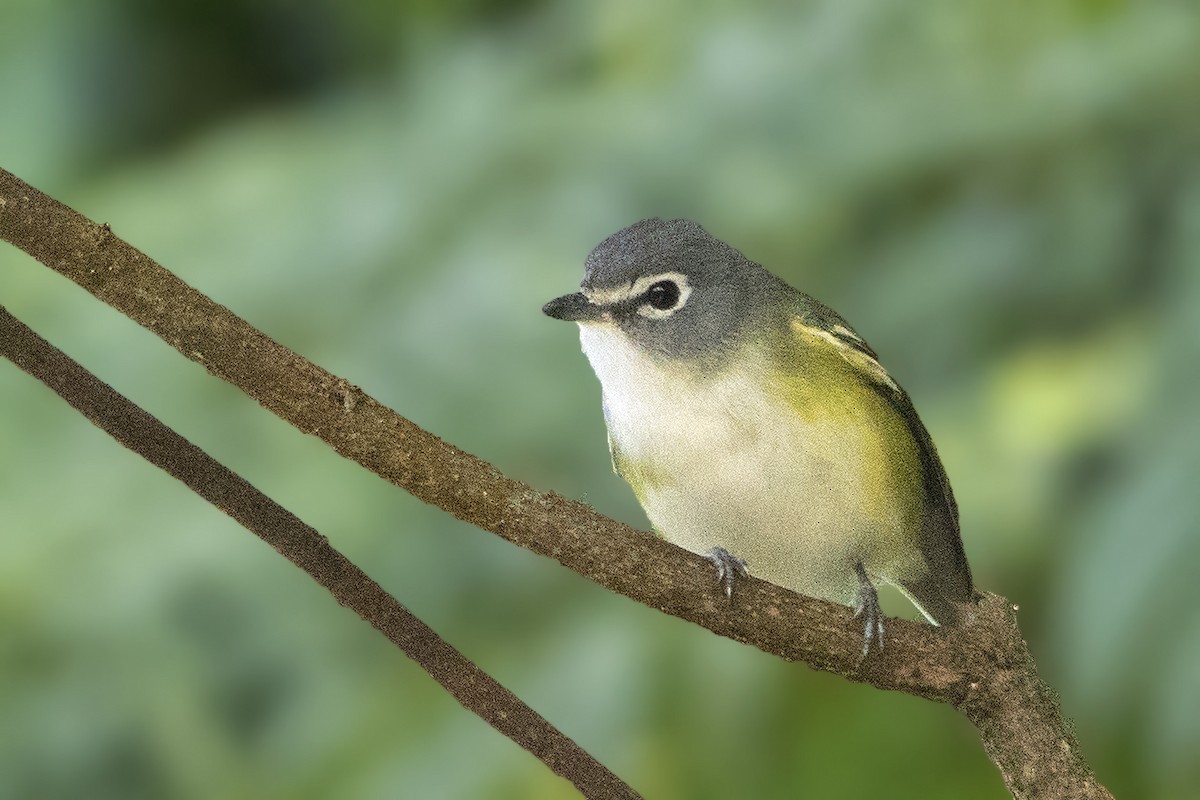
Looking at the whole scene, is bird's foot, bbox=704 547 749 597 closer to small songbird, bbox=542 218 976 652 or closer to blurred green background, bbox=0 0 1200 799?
small songbird, bbox=542 218 976 652

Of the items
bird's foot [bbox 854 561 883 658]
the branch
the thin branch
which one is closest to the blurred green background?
bird's foot [bbox 854 561 883 658]

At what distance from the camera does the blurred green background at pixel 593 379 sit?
203cm

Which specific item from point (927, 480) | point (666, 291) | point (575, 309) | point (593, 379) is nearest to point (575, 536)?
point (575, 309)

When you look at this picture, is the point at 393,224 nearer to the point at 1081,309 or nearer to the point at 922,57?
the point at 922,57

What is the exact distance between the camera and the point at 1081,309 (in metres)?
→ 2.16

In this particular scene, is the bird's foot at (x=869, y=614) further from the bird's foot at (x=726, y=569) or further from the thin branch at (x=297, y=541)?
the thin branch at (x=297, y=541)

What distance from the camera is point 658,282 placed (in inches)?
58.7

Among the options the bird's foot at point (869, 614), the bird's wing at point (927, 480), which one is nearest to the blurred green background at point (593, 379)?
the bird's wing at point (927, 480)

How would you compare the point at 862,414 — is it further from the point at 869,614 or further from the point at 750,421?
the point at 869,614

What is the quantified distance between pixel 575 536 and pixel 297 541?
9.3 inches

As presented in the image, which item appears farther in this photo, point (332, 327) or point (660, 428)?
point (332, 327)

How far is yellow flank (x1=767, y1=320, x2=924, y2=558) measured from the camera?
4.85 ft

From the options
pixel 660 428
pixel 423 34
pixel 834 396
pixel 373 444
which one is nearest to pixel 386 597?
pixel 373 444

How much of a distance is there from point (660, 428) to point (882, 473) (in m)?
0.25
